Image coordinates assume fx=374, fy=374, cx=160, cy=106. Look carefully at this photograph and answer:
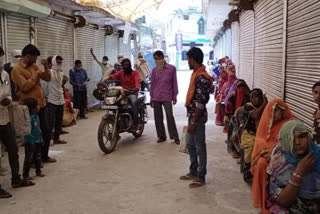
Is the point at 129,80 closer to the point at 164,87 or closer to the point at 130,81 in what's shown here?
the point at 130,81

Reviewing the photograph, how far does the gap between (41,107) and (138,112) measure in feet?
8.08

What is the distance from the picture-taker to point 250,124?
Result: 14.9 feet

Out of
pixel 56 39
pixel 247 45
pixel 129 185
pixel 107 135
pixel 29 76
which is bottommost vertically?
pixel 129 185

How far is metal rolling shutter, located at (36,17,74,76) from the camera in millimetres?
8523

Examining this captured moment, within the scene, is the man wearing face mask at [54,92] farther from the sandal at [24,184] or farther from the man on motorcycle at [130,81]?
the sandal at [24,184]

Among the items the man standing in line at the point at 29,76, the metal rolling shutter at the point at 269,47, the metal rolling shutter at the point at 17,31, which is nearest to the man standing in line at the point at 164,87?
the metal rolling shutter at the point at 269,47

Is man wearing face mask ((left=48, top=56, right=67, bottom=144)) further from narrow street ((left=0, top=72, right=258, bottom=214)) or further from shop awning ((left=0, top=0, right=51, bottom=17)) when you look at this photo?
shop awning ((left=0, top=0, right=51, bottom=17))

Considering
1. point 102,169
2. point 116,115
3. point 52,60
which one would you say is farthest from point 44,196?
point 52,60

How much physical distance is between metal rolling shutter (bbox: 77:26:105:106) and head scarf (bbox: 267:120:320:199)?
9.10 meters

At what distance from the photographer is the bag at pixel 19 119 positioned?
4.28 meters

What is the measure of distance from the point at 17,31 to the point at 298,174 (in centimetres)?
650

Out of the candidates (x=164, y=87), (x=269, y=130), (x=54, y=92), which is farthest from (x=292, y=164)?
(x=54, y=92)

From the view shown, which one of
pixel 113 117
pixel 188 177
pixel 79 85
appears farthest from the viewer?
pixel 79 85

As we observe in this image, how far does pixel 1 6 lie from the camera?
6.21 m
